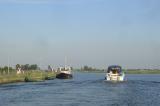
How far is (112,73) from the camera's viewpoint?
126m

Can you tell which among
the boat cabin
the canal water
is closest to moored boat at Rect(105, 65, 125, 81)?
the boat cabin

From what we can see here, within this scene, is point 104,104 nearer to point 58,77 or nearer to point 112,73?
point 112,73

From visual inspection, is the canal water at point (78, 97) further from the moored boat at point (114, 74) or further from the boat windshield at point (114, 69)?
the boat windshield at point (114, 69)

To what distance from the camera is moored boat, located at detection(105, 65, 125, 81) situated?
12400 cm

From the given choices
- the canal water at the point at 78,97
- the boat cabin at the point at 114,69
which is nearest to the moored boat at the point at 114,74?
the boat cabin at the point at 114,69

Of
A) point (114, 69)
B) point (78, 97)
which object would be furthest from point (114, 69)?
point (78, 97)

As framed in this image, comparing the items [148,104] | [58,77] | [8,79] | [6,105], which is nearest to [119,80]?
[8,79]

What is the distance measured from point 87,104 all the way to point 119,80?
68.7 meters

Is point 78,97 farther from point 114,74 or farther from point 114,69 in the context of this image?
point 114,69

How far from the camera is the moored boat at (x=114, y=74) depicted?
124000 mm

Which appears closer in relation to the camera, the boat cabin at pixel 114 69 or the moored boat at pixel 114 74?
the moored boat at pixel 114 74

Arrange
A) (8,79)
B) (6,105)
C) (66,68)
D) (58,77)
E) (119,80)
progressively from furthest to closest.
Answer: (66,68) < (58,77) < (119,80) < (8,79) < (6,105)

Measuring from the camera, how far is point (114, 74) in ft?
408

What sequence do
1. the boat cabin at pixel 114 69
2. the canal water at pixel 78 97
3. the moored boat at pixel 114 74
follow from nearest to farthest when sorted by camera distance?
the canal water at pixel 78 97, the moored boat at pixel 114 74, the boat cabin at pixel 114 69
